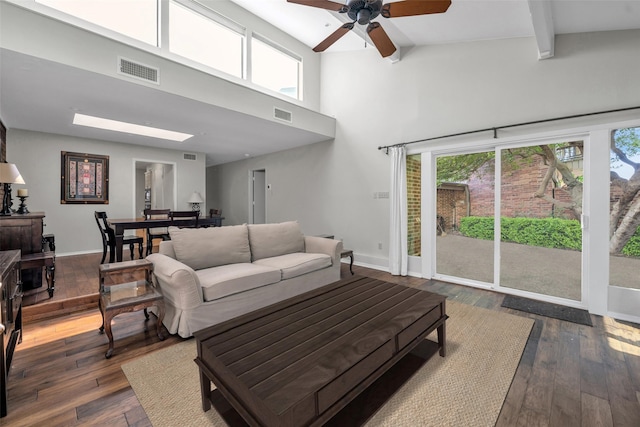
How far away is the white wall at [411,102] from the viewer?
9.68 feet

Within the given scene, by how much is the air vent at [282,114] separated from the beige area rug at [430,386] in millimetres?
3364

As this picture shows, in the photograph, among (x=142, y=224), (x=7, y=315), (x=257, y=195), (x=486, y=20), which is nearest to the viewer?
(x=7, y=315)

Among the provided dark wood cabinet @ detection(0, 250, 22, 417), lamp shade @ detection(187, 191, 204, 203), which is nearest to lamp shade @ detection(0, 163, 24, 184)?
dark wood cabinet @ detection(0, 250, 22, 417)

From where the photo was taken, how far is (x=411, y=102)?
4391 mm

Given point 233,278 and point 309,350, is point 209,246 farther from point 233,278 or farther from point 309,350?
point 309,350

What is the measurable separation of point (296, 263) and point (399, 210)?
2077 millimetres

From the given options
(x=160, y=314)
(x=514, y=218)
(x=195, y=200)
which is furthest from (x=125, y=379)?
(x=195, y=200)

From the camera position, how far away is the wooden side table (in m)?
2.07

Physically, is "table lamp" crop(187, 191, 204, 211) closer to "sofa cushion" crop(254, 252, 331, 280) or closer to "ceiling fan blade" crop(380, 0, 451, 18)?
"sofa cushion" crop(254, 252, 331, 280)

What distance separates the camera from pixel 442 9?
2.14m

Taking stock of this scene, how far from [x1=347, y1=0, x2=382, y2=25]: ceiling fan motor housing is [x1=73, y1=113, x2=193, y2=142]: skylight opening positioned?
13.3ft

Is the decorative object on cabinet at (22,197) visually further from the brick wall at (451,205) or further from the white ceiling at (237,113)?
the brick wall at (451,205)

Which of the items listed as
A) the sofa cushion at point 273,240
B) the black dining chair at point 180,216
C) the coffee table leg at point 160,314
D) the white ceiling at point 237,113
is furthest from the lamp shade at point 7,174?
the sofa cushion at point 273,240

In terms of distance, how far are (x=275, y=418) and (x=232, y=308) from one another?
1.63 meters
